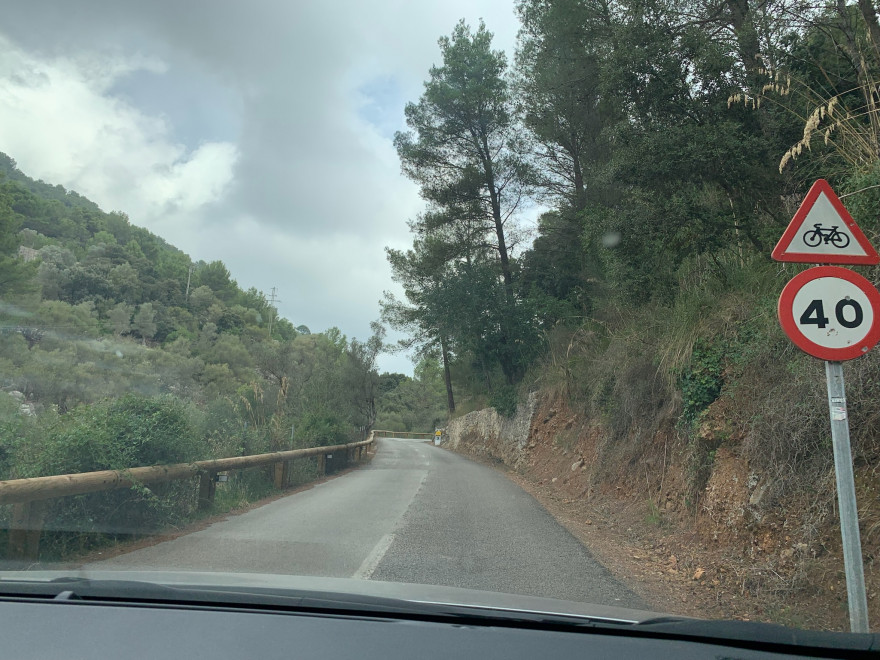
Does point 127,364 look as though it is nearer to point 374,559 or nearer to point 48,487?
point 48,487

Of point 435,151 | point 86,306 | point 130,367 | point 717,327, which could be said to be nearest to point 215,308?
point 86,306

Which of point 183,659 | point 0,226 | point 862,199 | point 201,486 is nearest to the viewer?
point 183,659

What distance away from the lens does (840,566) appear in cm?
487

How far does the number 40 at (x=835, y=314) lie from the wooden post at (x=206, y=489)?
354 inches

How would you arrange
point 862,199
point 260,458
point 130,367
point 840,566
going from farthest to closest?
point 130,367
point 260,458
point 862,199
point 840,566

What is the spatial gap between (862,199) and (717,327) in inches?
107

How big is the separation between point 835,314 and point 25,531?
25.5ft

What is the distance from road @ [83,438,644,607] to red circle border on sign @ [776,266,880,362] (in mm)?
2862

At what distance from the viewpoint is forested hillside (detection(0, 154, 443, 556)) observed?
26.3ft

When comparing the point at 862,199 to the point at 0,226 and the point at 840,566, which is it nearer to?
the point at 840,566

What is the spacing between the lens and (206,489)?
9.92 m

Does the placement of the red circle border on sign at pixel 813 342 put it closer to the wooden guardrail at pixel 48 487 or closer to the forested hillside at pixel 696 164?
the forested hillside at pixel 696 164

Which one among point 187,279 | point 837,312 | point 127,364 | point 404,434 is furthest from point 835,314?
point 404,434

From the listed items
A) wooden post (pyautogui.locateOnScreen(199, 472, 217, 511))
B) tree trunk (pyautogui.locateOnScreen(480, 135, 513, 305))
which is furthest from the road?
tree trunk (pyautogui.locateOnScreen(480, 135, 513, 305))
